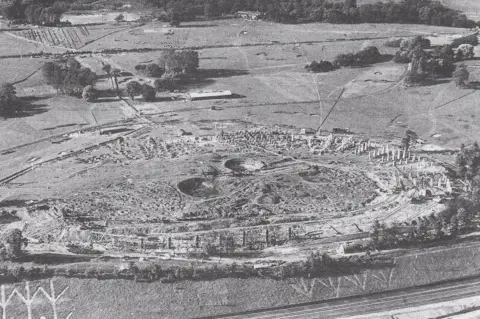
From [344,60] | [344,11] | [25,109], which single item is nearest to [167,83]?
[25,109]

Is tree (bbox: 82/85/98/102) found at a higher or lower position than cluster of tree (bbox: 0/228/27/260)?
higher

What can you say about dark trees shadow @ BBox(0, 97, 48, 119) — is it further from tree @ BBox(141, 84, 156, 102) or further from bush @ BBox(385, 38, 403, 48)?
Result: bush @ BBox(385, 38, 403, 48)

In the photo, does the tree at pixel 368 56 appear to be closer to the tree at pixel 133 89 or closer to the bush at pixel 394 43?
the bush at pixel 394 43

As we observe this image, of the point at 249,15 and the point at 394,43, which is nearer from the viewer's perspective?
the point at 394,43

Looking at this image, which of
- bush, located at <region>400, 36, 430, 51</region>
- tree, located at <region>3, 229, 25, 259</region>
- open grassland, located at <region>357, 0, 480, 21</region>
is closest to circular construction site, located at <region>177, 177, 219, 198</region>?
tree, located at <region>3, 229, 25, 259</region>

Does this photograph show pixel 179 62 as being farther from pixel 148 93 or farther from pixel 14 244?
pixel 14 244

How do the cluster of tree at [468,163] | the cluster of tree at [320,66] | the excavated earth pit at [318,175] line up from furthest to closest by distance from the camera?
the cluster of tree at [320,66]
the excavated earth pit at [318,175]
the cluster of tree at [468,163]

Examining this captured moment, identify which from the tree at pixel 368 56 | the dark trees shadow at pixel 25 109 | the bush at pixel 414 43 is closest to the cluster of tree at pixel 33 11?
the dark trees shadow at pixel 25 109
